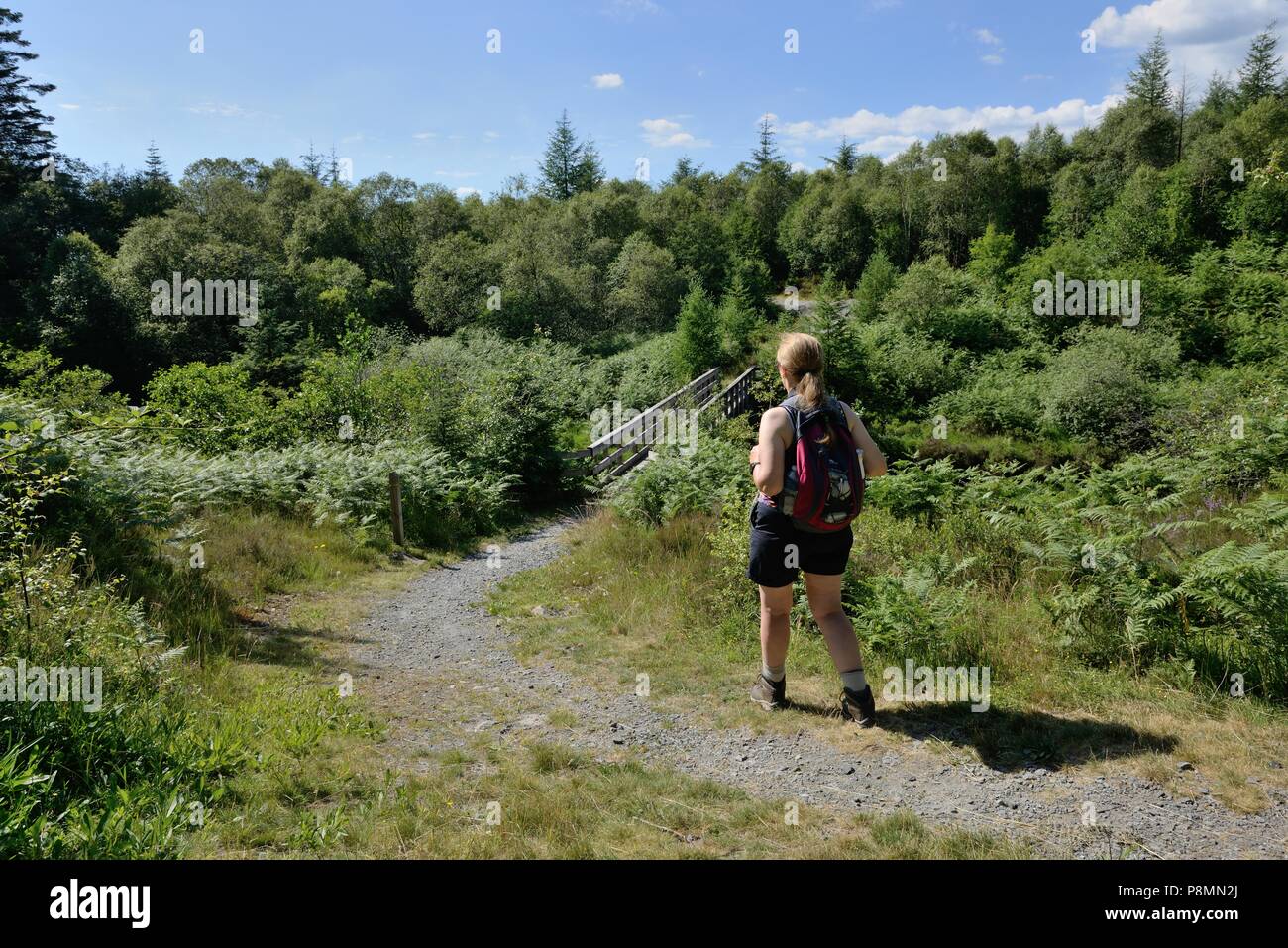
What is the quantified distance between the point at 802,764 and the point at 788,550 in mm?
1141

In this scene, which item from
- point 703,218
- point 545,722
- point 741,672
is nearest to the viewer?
point 545,722

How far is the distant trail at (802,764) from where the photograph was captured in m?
3.29

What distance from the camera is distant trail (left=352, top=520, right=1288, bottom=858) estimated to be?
3.29 m

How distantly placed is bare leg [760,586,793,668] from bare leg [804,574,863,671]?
0.53 ft

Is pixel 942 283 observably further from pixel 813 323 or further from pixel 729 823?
pixel 729 823

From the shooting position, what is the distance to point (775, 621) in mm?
4594

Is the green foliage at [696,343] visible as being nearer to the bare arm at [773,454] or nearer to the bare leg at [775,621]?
the bare leg at [775,621]

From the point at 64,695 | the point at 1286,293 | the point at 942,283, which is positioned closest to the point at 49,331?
the point at 64,695

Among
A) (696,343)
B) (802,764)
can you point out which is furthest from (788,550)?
(696,343)

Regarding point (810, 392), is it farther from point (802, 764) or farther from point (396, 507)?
point (396, 507)

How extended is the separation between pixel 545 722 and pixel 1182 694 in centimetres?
378

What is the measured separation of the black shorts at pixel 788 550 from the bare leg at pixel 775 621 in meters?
0.10

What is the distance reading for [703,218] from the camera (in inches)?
1794

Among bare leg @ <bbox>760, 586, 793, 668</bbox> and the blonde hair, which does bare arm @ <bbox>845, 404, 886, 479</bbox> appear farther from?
bare leg @ <bbox>760, 586, 793, 668</bbox>
